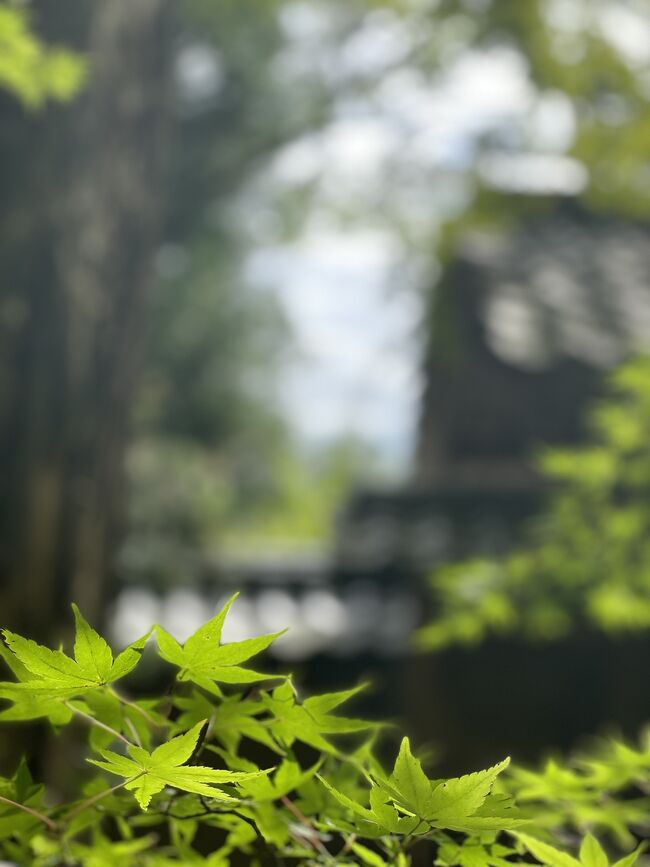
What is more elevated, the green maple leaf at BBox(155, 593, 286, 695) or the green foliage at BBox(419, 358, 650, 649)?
the green maple leaf at BBox(155, 593, 286, 695)

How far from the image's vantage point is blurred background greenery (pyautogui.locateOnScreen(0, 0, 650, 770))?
3.24 metres

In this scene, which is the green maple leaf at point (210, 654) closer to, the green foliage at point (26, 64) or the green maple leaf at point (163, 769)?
the green maple leaf at point (163, 769)

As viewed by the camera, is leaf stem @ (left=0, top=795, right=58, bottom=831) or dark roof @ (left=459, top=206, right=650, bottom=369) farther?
dark roof @ (left=459, top=206, right=650, bottom=369)

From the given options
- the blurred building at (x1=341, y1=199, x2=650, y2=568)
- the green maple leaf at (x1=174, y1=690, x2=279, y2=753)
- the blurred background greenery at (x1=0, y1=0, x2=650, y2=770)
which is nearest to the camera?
the green maple leaf at (x1=174, y1=690, x2=279, y2=753)

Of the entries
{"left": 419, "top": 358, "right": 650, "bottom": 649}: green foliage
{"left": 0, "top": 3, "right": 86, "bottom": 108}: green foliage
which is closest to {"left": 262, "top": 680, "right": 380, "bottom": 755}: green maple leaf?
{"left": 0, "top": 3, "right": 86, "bottom": 108}: green foliage

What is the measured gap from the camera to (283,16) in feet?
23.9

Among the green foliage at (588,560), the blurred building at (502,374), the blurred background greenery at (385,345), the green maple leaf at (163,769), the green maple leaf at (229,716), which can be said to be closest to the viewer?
the green maple leaf at (163,769)

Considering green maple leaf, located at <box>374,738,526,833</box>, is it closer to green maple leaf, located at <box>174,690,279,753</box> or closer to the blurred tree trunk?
green maple leaf, located at <box>174,690,279,753</box>

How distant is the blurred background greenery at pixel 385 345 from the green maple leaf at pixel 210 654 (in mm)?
1183

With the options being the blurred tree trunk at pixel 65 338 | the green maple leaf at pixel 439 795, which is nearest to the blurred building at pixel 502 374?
the blurred tree trunk at pixel 65 338

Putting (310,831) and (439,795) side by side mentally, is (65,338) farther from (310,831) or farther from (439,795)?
(439,795)

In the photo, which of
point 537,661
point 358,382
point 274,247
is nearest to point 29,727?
point 537,661

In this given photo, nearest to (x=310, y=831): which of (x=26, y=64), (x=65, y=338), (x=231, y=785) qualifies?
(x=231, y=785)

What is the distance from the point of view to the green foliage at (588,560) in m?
2.03
